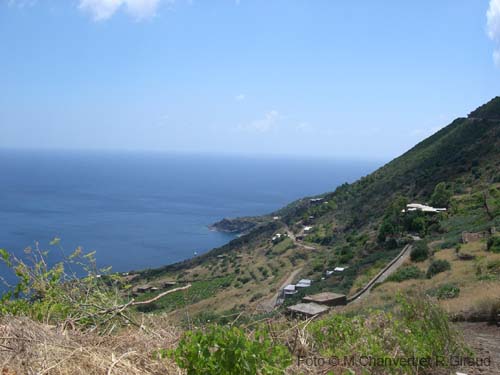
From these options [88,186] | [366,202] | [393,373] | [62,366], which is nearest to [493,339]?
[393,373]

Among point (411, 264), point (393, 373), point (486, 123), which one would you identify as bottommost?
point (411, 264)

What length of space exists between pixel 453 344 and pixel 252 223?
8758cm

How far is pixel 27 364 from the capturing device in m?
3.20

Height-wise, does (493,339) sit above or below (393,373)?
below

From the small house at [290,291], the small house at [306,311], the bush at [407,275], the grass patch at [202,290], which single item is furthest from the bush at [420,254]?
the grass patch at [202,290]

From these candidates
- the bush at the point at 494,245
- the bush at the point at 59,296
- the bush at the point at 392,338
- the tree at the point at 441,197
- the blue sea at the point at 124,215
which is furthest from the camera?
the blue sea at the point at 124,215

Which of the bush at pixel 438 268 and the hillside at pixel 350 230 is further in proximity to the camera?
the hillside at pixel 350 230

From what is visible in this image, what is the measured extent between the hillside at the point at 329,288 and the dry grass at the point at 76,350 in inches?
0.7

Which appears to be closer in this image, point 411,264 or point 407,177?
point 411,264

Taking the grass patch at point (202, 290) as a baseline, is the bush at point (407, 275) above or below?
above

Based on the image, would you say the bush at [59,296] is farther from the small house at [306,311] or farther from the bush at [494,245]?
the bush at [494,245]

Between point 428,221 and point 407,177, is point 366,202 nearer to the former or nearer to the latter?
point 407,177

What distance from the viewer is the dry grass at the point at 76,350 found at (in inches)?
126

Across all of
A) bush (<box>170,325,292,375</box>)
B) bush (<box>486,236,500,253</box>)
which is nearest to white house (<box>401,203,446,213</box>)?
bush (<box>486,236,500,253</box>)
